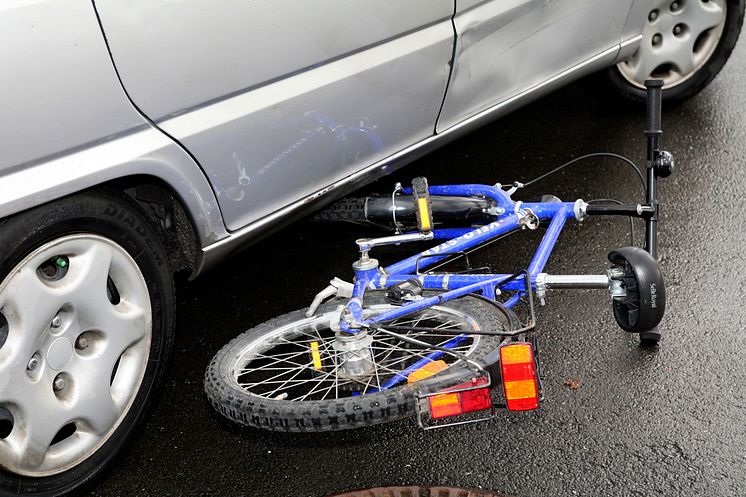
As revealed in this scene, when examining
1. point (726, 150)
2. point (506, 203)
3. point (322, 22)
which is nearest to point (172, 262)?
point (322, 22)

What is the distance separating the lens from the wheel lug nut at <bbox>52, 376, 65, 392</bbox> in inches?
104

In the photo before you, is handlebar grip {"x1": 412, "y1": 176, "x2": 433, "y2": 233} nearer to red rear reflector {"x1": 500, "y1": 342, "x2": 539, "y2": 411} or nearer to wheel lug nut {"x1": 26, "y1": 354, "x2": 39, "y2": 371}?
red rear reflector {"x1": 500, "y1": 342, "x2": 539, "y2": 411}

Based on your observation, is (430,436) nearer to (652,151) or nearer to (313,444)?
(313,444)

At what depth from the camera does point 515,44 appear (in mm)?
3732

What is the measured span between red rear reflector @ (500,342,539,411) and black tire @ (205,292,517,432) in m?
0.19

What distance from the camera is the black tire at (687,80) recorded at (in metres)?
4.77

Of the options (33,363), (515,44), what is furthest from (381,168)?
(33,363)

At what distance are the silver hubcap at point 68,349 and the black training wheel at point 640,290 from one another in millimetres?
1465

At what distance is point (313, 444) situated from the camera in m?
3.03

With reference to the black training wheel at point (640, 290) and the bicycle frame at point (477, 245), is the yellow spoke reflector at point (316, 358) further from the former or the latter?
the black training wheel at point (640, 290)

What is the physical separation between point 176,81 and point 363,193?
1.76 m

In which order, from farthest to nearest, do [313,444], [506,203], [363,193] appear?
[363,193] → [506,203] → [313,444]

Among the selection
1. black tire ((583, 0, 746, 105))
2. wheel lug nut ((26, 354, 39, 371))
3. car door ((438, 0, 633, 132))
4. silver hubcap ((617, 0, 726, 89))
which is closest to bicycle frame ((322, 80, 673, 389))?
car door ((438, 0, 633, 132))

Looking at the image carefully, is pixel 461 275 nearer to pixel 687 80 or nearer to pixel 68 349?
pixel 68 349
